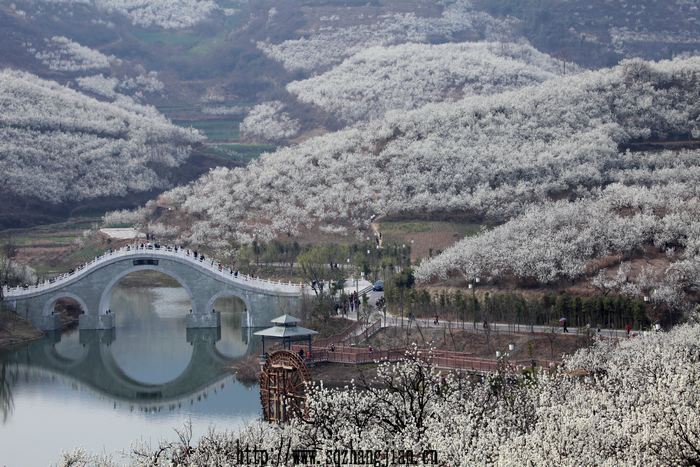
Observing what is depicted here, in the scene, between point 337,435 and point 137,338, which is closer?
point 337,435

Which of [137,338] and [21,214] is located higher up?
[21,214]

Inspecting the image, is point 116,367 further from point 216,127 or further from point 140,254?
point 216,127

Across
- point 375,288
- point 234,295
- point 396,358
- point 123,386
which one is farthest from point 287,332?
point 234,295

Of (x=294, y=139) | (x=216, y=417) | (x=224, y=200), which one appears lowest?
(x=216, y=417)

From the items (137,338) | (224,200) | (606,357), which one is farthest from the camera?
(224,200)

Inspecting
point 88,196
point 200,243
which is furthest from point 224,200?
point 88,196

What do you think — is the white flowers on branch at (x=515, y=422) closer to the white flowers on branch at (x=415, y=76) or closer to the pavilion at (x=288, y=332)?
the pavilion at (x=288, y=332)

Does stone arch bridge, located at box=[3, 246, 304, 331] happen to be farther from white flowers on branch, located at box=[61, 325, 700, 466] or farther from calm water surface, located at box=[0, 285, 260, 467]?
white flowers on branch, located at box=[61, 325, 700, 466]

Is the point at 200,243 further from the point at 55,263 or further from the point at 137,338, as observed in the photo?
the point at 137,338
